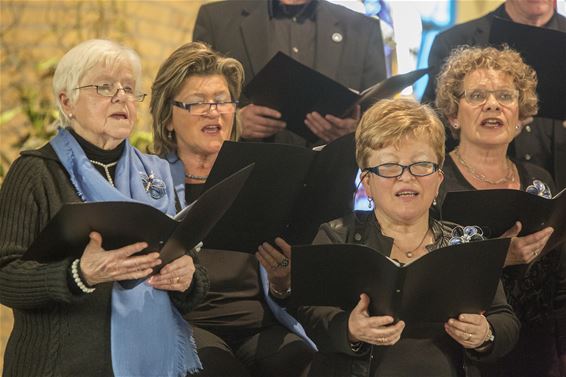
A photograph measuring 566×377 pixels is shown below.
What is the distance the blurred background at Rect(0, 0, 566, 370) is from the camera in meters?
6.35

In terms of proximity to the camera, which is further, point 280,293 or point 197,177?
point 197,177

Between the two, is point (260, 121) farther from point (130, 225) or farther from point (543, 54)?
point (130, 225)

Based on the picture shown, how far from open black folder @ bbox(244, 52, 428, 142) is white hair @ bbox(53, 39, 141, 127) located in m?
0.70

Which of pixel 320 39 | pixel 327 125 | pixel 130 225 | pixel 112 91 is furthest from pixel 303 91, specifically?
pixel 130 225

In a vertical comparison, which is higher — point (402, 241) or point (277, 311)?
point (402, 241)

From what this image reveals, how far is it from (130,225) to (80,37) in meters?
3.83

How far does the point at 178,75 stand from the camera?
13.3 feet

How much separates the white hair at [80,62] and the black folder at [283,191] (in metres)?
0.47

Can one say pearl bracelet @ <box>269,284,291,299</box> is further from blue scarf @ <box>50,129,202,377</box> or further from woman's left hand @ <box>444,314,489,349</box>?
woman's left hand @ <box>444,314,489,349</box>

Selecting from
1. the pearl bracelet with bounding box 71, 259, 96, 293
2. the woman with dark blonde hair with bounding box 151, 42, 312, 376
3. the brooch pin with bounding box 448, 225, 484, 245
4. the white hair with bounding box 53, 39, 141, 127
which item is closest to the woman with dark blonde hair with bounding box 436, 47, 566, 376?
the brooch pin with bounding box 448, 225, 484, 245

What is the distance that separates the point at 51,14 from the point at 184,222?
3.86m

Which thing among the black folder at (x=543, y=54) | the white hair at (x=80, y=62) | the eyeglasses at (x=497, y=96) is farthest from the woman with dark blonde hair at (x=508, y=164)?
the white hair at (x=80, y=62)

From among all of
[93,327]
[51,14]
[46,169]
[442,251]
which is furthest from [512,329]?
[51,14]

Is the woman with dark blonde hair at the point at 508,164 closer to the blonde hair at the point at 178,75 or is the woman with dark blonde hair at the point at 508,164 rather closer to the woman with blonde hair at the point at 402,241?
the woman with blonde hair at the point at 402,241
